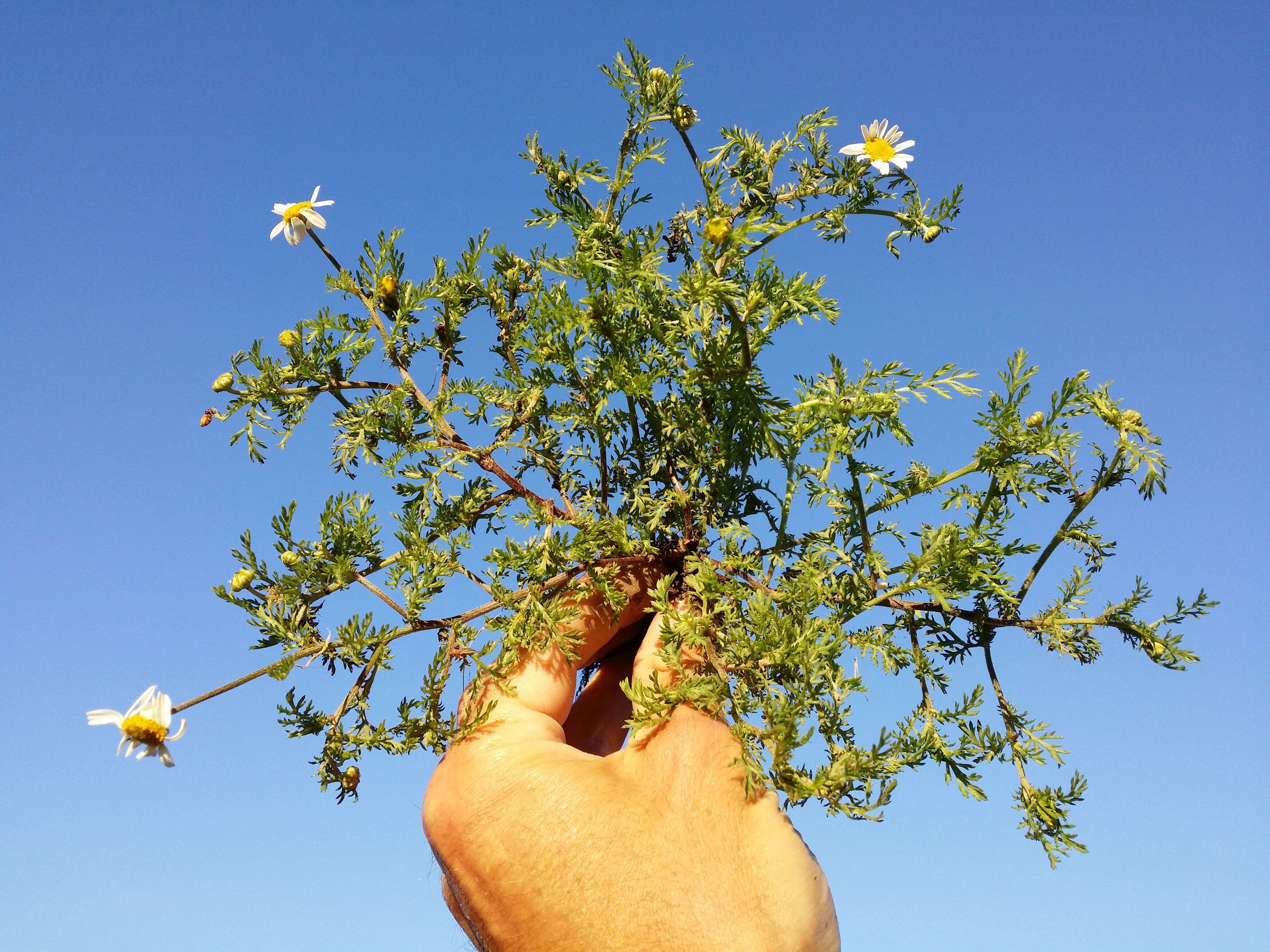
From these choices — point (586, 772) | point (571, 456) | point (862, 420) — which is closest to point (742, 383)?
point (862, 420)

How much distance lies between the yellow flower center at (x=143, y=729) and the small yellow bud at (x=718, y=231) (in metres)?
1.48

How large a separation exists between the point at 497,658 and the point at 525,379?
0.66 meters

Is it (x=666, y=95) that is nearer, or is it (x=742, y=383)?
(x=742, y=383)

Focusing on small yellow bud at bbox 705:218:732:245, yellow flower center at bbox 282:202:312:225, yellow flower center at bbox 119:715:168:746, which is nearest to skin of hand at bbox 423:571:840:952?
yellow flower center at bbox 119:715:168:746

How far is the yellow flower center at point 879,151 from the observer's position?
93.0 inches

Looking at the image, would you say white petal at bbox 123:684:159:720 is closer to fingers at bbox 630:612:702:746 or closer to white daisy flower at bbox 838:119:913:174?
fingers at bbox 630:612:702:746

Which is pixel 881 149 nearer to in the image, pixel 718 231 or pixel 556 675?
pixel 718 231

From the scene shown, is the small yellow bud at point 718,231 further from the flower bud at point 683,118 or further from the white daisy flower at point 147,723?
the white daisy flower at point 147,723

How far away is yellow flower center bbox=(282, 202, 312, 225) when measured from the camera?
93.4 inches

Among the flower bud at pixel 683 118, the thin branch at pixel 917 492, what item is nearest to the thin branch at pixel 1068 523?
the thin branch at pixel 917 492

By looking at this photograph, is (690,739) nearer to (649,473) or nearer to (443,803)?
(443,803)

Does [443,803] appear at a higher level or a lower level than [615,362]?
lower

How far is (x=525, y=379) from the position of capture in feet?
7.91

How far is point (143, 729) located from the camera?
6.62 feet
